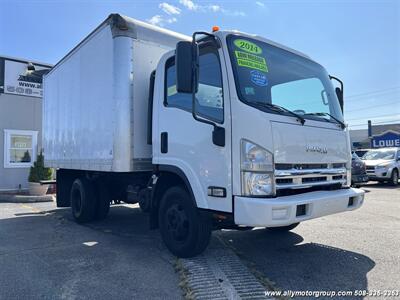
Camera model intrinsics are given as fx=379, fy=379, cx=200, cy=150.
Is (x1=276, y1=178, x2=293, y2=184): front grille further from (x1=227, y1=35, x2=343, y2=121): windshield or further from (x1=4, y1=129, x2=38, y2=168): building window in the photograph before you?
(x1=4, y1=129, x2=38, y2=168): building window

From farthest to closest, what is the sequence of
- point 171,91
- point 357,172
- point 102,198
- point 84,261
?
point 357,172 → point 102,198 → point 171,91 → point 84,261

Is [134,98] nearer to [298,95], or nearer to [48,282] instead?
[298,95]

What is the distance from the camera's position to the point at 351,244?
582 centimetres

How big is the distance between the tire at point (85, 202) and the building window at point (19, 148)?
7.40 m

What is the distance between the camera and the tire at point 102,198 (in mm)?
7781

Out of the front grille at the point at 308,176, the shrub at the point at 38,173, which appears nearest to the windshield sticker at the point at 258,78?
the front grille at the point at 308,176

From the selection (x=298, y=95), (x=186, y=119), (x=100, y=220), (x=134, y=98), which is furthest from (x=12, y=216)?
(x=298, y=95)

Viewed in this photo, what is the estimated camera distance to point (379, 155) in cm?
1875

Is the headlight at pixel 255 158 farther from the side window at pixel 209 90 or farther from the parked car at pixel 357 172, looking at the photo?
the parked car at pixel 357 172

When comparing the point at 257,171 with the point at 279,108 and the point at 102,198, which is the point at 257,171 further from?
the point at 102,198

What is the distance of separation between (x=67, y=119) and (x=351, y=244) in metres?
5.90

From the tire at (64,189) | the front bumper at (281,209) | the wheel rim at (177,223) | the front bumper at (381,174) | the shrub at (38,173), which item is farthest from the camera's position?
the front bumper at (381,174)

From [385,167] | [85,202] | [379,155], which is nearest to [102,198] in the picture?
[85,202]

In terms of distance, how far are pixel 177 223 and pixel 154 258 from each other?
2.13 feet
